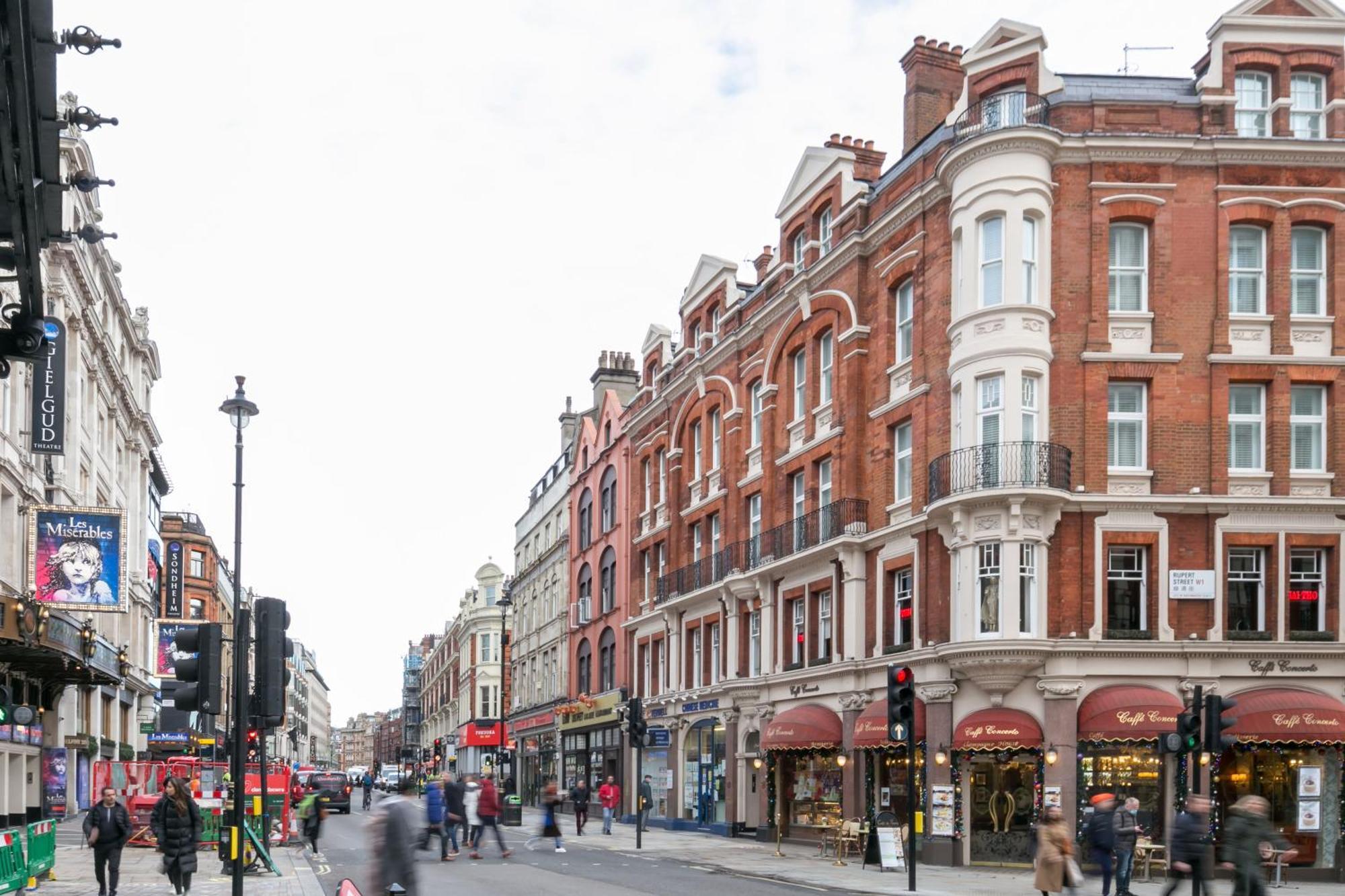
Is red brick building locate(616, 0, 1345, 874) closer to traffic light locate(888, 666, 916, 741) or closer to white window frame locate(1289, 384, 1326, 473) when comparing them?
white window frame locate(1289, 384, 1326, 473)

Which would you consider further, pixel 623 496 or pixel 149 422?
pixel 149 422

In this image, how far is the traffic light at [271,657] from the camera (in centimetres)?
1564

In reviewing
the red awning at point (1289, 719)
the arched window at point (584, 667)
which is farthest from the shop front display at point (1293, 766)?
the arched window at point (584, 667)

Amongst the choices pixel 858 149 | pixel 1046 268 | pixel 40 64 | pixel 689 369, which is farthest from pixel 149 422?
pixel 40 64

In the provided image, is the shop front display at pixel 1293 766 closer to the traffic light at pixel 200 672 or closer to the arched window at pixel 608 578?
the traffic light at pixel 200 672

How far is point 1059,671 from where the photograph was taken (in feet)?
92.6

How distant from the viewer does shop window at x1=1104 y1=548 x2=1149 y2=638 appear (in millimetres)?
28609

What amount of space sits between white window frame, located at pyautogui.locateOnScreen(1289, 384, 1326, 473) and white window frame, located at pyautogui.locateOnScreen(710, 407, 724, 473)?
61.2ft

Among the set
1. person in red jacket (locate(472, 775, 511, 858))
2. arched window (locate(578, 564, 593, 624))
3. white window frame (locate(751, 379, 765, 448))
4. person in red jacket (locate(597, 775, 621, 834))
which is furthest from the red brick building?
arched window (locate(578, 564, 593, 624))

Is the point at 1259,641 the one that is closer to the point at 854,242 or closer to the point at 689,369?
the point at 854,242

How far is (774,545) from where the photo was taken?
127ft

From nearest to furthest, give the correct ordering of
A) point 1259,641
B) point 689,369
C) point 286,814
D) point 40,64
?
point 40,64 < point 1259,641 < point 286,814 < point 689,369

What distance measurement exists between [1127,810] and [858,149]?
22.0 meters

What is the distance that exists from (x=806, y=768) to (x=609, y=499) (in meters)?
22.7
